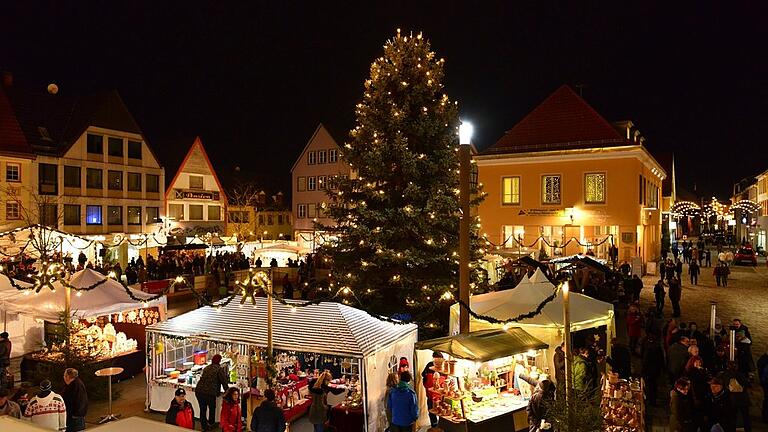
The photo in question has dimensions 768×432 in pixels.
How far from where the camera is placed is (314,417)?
31.0ft

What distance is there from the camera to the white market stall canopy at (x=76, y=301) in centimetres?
1385

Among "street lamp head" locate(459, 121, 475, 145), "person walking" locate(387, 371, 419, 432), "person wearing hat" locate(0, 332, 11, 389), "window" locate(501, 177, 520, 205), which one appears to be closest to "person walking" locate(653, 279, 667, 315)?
"street lamp head" locate(459, 121, 475, 145)

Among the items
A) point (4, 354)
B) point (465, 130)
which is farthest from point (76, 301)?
point (465, 130)

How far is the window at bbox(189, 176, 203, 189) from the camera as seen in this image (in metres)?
44.7

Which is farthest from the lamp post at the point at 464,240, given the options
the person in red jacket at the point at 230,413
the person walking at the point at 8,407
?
the person walking at the point at 8,407

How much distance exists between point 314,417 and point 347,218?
7322 mm

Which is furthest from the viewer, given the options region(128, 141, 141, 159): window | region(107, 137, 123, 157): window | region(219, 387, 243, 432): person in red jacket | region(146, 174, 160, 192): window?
region(146, 174, 160, 192): window

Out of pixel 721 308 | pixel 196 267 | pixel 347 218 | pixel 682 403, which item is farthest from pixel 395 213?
pixel 196 267

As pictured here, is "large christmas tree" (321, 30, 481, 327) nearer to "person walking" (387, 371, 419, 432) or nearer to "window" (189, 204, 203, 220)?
"person walking" (387, 371, 419, 432)

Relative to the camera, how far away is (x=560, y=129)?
104ft

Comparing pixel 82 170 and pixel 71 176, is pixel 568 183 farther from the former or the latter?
pixel 71 176

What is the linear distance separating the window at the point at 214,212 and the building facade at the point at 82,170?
5008mm

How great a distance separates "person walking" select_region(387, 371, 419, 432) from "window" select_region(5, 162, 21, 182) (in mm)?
31596

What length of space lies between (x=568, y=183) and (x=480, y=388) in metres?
22.6
